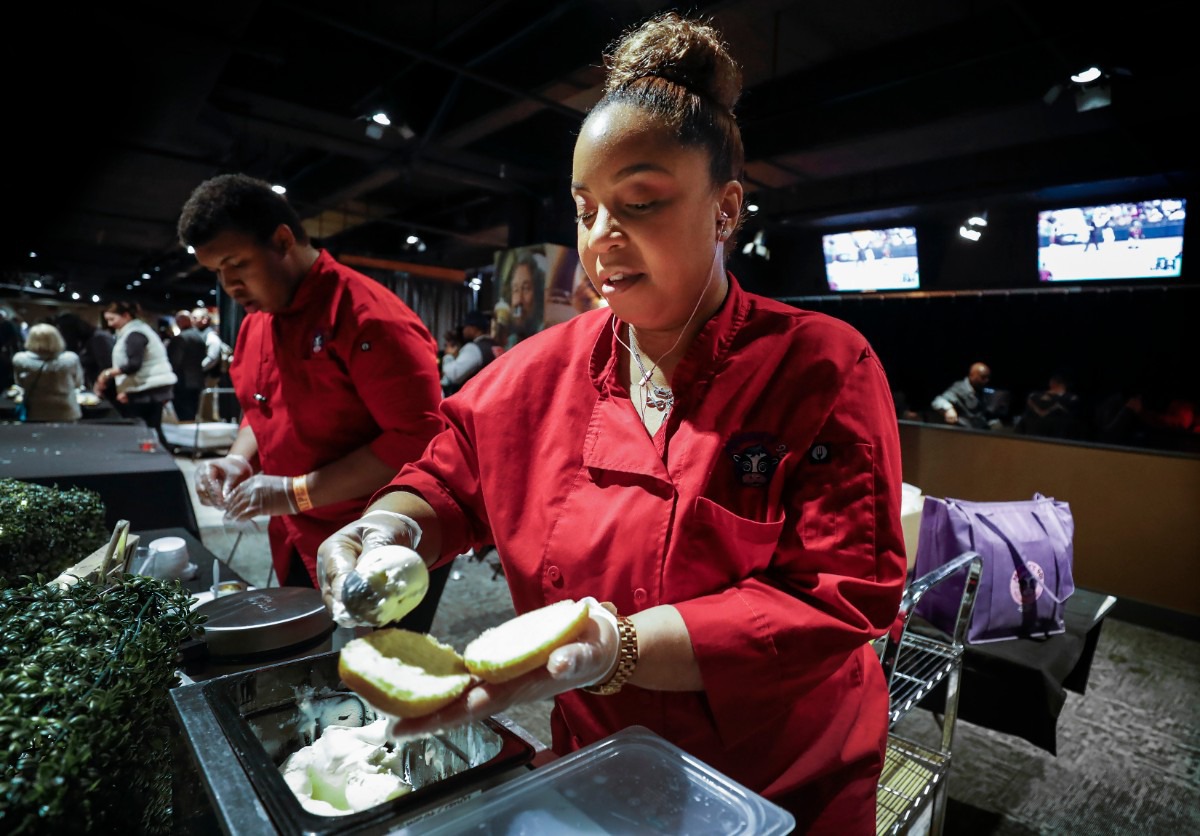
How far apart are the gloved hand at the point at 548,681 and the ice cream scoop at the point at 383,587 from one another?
0.53 ft

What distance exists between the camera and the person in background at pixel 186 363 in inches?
344

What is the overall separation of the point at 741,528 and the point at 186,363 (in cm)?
971

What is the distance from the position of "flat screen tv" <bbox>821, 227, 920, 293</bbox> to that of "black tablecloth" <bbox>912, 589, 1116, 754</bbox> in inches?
281

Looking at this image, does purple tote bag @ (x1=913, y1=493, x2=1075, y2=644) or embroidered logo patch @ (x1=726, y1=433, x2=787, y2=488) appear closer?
embroidered logo patch @ (x1=726, y1=433, x2=787, y2=488)

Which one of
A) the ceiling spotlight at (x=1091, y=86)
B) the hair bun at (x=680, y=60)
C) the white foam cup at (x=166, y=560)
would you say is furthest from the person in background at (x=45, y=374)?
the ceiling spotlight at (x=1091, y=86)

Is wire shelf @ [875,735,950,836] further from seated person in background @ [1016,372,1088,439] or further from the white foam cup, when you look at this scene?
seated person in background @ [1016,372,1088,439]

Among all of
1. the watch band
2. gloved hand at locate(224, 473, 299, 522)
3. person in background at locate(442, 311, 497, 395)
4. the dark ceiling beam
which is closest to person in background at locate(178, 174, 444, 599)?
gloved hand at locate(224, 473, 299, 522)

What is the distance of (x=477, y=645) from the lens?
2.27ft

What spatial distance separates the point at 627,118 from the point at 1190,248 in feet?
26.2

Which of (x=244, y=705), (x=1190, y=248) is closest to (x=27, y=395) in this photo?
(x=244, y=705)

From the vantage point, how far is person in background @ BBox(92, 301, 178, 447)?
260 inches

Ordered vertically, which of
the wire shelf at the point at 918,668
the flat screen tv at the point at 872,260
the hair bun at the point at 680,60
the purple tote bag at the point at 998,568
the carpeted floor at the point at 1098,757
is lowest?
the carpeted floor at the point at 1098,757

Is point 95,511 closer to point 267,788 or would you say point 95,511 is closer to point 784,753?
point 267,788

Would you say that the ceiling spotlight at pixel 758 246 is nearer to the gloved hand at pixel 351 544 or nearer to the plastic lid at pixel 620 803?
the gloved hand at pixel 351 544
